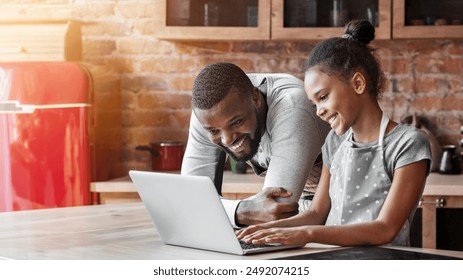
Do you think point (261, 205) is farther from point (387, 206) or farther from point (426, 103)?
point (426, 103)

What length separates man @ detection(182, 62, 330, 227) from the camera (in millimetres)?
1793

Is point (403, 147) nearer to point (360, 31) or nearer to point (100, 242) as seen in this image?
point (360, 31)

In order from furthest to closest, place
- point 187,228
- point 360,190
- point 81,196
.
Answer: point 81,196
point 360,190
point 187,228

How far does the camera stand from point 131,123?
3.49 meters

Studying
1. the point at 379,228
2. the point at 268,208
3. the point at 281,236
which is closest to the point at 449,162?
the point at 268,208

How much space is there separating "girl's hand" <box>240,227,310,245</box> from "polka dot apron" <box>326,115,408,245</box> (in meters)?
0.29

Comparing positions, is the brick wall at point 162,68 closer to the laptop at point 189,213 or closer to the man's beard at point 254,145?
the man's beard at point 254,145

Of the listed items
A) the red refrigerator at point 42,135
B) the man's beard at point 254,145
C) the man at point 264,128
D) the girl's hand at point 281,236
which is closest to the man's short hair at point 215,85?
the man at point 264,128

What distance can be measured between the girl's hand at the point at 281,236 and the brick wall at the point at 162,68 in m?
1.95

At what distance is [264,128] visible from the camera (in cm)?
201

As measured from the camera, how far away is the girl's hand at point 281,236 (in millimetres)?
1462

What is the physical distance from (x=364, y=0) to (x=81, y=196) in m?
A: 1.32

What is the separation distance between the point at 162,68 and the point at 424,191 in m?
1.25
